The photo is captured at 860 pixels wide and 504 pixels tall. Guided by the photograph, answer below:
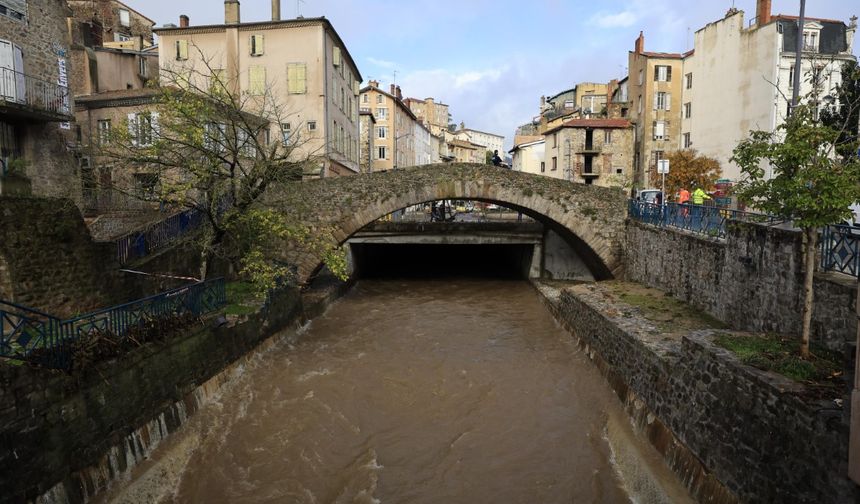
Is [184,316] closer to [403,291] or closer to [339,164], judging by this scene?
[403,291]

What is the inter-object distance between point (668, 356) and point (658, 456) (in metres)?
1.76

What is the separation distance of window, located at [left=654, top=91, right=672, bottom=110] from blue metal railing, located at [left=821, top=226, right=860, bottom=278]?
3367 centimetres

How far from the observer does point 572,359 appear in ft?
47.1

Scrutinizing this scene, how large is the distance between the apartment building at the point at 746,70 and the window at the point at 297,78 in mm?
23488

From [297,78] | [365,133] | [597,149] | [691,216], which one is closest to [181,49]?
[297,78]

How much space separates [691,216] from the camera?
14.3 metres

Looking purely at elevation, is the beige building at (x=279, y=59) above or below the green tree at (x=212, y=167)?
above

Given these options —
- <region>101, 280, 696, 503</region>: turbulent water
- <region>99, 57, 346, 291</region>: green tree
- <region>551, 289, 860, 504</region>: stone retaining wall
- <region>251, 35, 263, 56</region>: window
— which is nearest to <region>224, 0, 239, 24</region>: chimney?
<region>251, 35, 263, 56</region>: window

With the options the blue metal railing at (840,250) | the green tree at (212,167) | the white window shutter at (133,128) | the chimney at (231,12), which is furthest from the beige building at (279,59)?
the blue metal railing at (840,250)

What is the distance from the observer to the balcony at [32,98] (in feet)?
50.2

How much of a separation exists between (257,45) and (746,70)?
1096 inches

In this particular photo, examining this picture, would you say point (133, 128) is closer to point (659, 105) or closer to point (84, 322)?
point (84, 322)

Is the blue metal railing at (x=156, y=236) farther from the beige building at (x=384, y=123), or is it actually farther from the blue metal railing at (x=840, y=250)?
the beige building at (x=384, y=123)

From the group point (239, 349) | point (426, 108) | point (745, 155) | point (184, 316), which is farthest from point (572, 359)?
point (426, 108)
